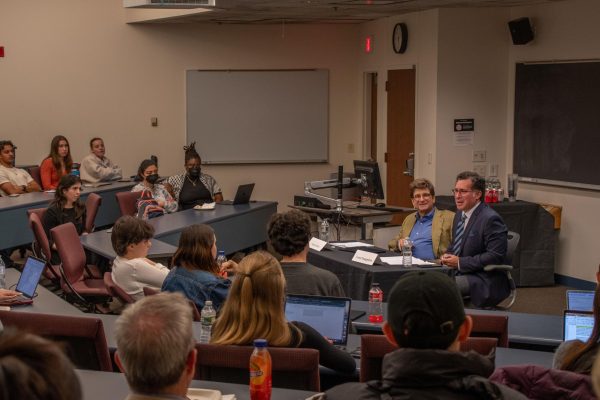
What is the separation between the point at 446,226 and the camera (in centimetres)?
670

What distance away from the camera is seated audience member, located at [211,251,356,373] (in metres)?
3.59

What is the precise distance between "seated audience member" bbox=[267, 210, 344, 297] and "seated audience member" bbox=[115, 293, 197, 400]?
245cm

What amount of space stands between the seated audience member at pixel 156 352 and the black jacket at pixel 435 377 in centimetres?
47

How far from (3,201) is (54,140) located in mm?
1947

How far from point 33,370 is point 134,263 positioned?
15.1 ft

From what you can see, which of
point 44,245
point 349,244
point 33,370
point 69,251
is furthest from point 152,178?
point 33,370

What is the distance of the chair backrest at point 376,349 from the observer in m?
3.57

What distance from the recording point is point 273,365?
348 cm

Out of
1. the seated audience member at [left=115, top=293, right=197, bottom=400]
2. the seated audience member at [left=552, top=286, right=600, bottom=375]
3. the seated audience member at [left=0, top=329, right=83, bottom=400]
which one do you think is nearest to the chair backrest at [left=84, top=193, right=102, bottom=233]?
the seated audience member at [left=552, top=286, right=600, bottom=375]

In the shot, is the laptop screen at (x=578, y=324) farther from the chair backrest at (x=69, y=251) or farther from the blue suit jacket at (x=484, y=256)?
the chair backrest at (x=69, y=251)

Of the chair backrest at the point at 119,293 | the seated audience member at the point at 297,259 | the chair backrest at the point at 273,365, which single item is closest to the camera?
the chair backrest at the point at 273,365

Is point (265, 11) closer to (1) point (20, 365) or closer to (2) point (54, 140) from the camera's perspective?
(2) point (54, 140)

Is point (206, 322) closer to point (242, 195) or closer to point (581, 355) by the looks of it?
point (581, 355)

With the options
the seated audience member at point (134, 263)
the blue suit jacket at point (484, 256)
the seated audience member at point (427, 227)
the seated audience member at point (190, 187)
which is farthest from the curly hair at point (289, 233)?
the seated audience member at point (190, 187)
